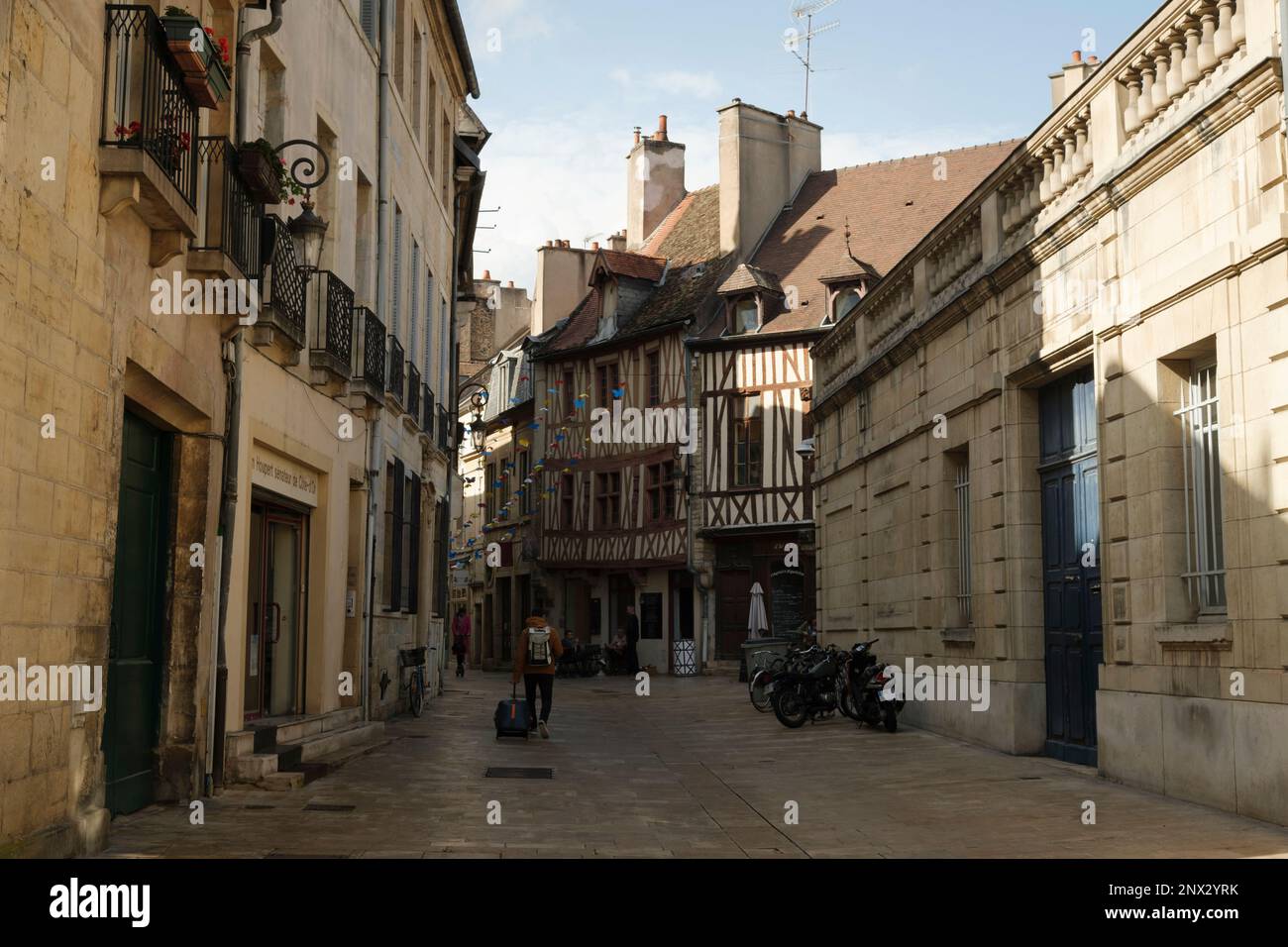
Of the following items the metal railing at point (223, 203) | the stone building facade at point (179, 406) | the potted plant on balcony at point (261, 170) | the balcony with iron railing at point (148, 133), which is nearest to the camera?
the stone building facade at point (179, 406)

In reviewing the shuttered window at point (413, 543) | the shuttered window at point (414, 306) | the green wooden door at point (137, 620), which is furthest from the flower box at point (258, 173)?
the shuttered window at point (413, 543)

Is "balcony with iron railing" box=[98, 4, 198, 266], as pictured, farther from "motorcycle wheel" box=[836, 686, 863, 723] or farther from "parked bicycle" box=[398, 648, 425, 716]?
"parked bicycle" box=[398, 648, 425, 716]

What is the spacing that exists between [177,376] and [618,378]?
30.6 meters

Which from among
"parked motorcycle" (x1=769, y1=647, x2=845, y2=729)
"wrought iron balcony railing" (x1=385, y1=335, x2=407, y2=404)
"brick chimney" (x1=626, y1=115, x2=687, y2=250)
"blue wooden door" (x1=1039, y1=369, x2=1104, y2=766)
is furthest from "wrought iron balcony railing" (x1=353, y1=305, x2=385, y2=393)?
"brick chimney" (x1=626, y1=115, x2=687, y2=250)

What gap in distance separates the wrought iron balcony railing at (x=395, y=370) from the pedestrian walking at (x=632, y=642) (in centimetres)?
1842

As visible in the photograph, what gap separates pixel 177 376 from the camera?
9.26 metres

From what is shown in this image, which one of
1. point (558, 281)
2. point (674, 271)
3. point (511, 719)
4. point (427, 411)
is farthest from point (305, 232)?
point (558, 281)

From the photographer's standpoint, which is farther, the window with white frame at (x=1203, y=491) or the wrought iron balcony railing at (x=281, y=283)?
the wrought iron balcony railing at (x=281, y=283)

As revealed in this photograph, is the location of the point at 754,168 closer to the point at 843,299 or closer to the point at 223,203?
the point at 843,299

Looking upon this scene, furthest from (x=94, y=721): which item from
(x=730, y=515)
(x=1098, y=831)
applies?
(x=730, y=515)

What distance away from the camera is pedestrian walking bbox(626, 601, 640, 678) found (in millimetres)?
36312

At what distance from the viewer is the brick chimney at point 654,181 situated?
148 ft

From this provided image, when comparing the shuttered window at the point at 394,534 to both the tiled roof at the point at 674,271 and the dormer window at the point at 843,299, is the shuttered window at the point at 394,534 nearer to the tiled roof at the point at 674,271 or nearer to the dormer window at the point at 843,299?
the dormer window at the point at 843,299

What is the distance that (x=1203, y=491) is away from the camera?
9617 millimetres
